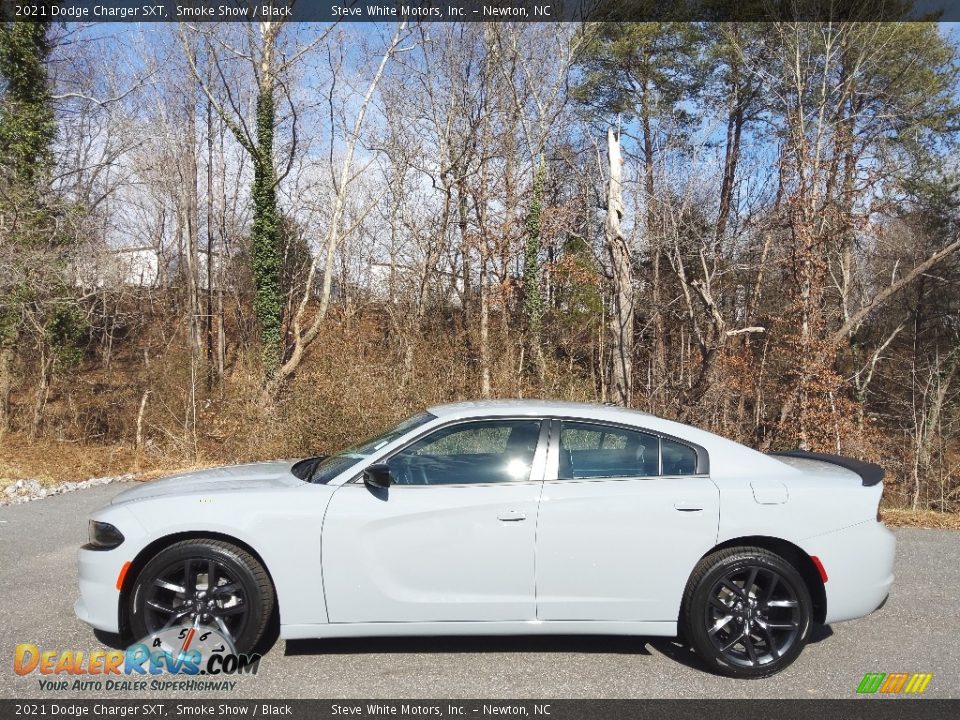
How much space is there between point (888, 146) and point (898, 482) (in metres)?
10.6

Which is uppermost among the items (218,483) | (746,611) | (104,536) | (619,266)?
(619,266)

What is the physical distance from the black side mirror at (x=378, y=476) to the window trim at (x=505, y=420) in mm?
99

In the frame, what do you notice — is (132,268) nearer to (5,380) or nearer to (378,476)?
(5,380)

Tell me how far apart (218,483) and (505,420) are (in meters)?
1.77

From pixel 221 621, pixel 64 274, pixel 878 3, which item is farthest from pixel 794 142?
pixel 64 274

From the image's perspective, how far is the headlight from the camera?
13.1 ft


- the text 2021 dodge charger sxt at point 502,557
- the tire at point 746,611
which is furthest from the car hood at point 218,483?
the tire at point 746,611

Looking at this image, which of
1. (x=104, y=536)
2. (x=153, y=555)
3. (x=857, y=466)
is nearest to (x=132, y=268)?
(x=104, y=536)

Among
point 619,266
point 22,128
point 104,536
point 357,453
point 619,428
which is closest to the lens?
point 104,536

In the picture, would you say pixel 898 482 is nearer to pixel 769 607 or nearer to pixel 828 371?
pixel 828 371

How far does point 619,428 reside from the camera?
4.37m

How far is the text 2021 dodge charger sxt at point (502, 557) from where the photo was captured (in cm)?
396

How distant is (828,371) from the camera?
13820 millimetres

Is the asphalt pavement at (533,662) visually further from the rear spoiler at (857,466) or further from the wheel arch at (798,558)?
the rear spoiler at (857,466)
